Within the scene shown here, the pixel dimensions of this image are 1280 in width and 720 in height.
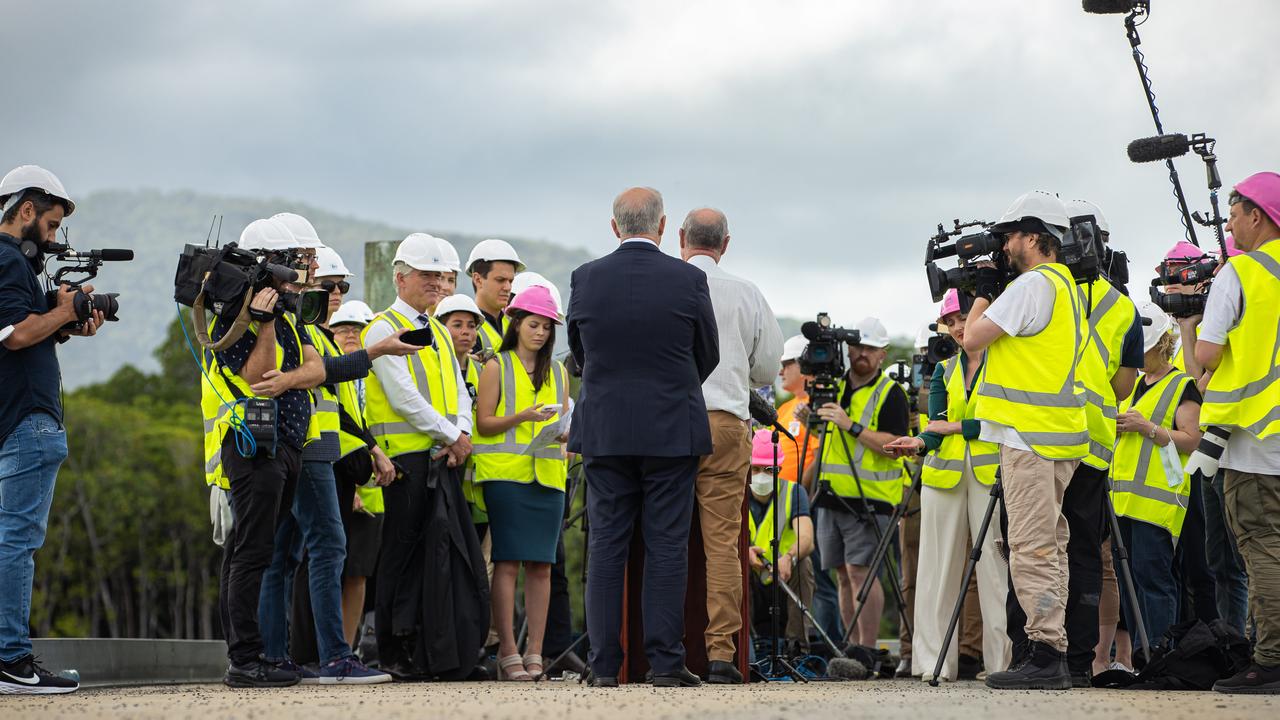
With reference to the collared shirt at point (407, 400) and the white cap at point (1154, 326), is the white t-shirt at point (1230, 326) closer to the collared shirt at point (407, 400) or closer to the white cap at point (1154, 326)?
the white cap at point (1154, 326)

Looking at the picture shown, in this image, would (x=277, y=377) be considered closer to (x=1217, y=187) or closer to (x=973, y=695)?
(x=973, y=695)

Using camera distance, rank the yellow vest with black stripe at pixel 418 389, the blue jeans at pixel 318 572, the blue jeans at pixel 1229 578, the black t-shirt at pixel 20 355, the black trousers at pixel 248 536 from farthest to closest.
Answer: the blue jeans at pixel 1229 578 → the yellow vest with black stripe at pixel 418 389 → the blue jeans at pixel 318 572 → the black trousers at pixel 248 536 → the black t-shirt at pixel 20 355

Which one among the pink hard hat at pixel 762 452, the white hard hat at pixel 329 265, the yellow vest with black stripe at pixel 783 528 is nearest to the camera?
the white hard hat at pixel 329 265

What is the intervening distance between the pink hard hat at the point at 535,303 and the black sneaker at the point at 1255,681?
4326 millimetres

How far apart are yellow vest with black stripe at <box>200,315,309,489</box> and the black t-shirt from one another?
0.74m

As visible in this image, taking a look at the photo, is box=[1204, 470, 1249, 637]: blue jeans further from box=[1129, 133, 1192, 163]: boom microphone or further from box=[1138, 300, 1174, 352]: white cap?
box=[1129, 133, 1192, 163]: boom microphone

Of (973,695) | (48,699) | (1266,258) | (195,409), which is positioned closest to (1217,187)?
(1266,258)

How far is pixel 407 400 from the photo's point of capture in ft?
28.7

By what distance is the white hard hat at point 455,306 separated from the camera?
9703mm

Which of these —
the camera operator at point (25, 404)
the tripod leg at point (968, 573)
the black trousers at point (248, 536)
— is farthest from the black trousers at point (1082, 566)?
the camera operator at point (25, 404)

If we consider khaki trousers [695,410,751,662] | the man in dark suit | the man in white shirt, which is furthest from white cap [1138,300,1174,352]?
the man in dark suit

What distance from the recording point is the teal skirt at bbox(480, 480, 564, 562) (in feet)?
28.7

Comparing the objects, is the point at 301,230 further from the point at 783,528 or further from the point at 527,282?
the point at 783,528

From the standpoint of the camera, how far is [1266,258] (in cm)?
700
